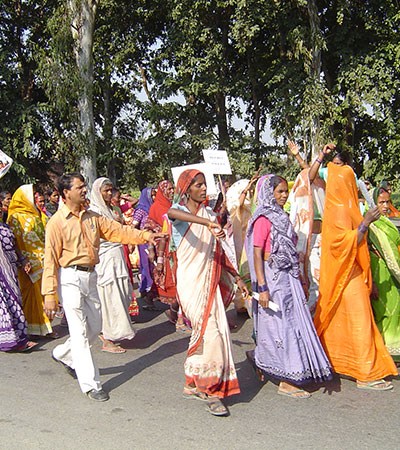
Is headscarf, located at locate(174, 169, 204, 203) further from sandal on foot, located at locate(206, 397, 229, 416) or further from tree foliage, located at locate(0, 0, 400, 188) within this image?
tree foliage, located at locate(0, 0, 400, 188)

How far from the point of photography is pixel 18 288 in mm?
5855

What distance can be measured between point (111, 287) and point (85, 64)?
9.88 metres

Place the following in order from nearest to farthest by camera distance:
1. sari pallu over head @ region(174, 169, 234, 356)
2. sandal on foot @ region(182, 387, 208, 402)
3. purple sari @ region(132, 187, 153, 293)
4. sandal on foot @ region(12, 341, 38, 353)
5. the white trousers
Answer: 1. sari pallu over head @ region(174, 169, 234, 356)
2. sandal on foot @ region(182, 387, 208, 402)
3. the white trousers
4. sandal on foot @ region(12, 341, 38, 353)
5. purple sari @ region(132, 187, 153, 293)

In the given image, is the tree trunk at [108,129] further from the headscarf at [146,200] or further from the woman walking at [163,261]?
the woman walking at [163,261]

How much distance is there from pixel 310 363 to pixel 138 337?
2.72m

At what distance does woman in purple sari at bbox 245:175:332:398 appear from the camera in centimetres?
400

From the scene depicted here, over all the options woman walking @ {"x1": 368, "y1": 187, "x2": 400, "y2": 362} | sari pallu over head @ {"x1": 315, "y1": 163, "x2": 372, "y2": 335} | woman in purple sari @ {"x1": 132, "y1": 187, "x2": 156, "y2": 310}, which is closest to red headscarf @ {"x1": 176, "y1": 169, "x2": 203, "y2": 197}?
sari pallu over head @ {"x1": 315, "y1": 163, "x2": 372, "y2": 335}

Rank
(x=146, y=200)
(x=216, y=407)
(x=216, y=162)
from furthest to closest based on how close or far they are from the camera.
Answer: (x=146, y=200), (x=216, y=162), (x=216, y=407)

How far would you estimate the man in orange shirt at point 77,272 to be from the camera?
4113 millimetres

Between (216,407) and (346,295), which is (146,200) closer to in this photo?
(346,295)

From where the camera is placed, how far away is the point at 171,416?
3787 mm

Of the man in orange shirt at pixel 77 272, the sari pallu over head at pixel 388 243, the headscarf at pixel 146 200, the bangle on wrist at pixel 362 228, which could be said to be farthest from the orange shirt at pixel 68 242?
the headscarf at pixel 146 200

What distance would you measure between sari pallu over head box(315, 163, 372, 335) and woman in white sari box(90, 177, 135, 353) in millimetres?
2275

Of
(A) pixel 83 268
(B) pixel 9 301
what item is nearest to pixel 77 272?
(A) pixel 83 268
